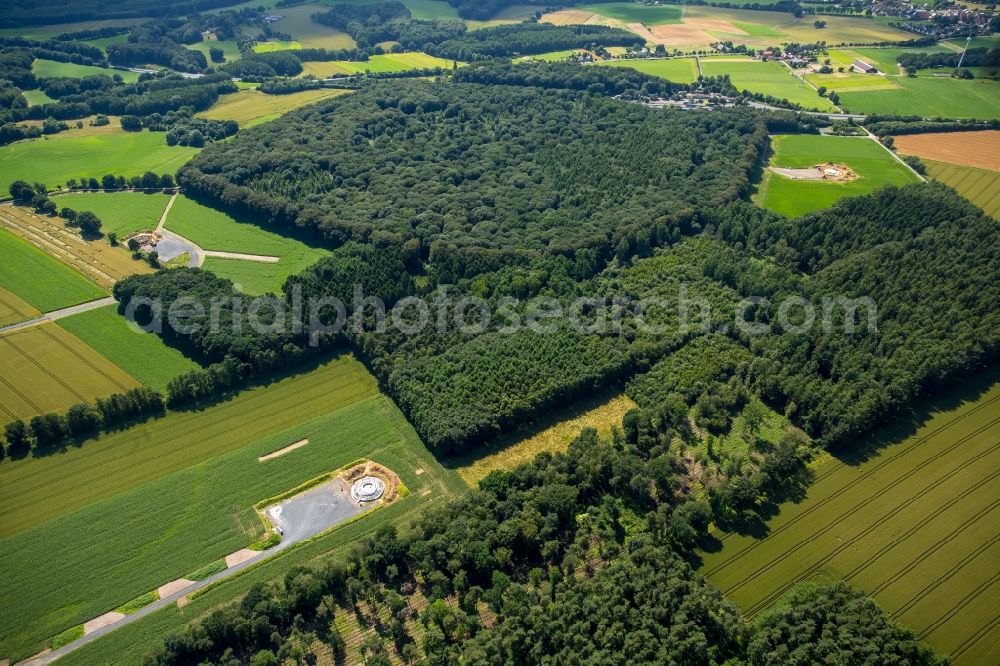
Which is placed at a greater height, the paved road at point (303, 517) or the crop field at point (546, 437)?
the crop field at point (546, 437)

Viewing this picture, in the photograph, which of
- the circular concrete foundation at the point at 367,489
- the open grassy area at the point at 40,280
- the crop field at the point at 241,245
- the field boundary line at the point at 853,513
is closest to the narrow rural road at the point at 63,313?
the open grassy area at the point at 40,280

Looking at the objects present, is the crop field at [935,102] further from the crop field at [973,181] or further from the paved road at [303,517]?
the paved road at [303,517]

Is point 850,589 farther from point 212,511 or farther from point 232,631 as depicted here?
point 212,511

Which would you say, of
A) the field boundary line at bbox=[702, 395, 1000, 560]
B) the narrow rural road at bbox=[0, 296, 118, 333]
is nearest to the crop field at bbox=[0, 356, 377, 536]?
the narrow rural road at bbox=[0, 296, 118, 333]

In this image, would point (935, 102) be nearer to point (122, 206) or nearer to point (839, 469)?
point (839, 469)

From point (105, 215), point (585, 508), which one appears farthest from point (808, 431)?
point (105, 215)

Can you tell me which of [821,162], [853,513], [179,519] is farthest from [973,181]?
[179,519]

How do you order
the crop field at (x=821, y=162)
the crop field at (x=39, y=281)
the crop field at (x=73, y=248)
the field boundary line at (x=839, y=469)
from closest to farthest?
the field boundary line at (x=839, y=469) → the crop field at (x=39, y=281) → the crop field at (x=73, y=248) → the crop field at (x=821, y=162)
